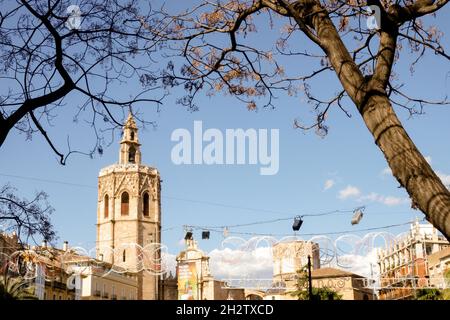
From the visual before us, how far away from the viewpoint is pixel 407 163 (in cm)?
462

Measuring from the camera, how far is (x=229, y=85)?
7.33 meters

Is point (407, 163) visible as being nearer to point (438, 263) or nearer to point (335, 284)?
point (438, 263)

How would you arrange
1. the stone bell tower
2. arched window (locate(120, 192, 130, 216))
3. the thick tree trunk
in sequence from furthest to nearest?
1. arched window (locate(120, 192, 130, 216))
2. the stone bell tower
3. the thick tree trunk

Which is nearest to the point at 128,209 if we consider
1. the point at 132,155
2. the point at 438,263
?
the point at 132,155

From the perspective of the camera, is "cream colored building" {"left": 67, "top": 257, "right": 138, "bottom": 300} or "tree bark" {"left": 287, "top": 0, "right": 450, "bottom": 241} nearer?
"tree bark" {"left": 287, "top": 0, "right": 450, "bottom": 241}

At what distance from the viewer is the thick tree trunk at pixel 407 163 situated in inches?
174

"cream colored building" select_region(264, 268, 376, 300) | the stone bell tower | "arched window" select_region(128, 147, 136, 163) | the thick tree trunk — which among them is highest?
"arched window" select_region(128, 147, 136, 163)

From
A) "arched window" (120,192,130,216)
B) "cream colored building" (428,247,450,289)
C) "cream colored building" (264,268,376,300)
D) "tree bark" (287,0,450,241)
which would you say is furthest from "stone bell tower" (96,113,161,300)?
"tree bark" (287,0,450,241)

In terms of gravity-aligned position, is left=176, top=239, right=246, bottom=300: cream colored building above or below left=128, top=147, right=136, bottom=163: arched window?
below

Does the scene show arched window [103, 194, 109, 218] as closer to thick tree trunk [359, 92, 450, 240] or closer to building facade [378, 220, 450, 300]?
building facade [378, 220, 450, 300]

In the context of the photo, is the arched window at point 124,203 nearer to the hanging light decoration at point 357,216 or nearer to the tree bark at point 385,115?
the hanging light decoration at point 357,216

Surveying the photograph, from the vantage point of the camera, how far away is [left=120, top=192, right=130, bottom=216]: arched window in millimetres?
77250
